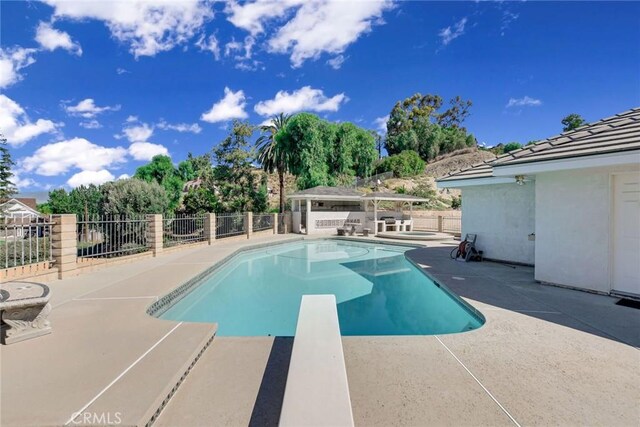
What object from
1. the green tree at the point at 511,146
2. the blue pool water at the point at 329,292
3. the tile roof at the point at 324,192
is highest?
the green tree at the point at 511,146

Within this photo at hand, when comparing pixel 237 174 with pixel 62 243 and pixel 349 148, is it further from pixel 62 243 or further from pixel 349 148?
pixel 62 243

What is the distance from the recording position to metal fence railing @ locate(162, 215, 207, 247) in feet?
41.9

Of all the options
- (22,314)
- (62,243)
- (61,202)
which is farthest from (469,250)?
(61,202)

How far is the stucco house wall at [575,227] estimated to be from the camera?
17.2 ft

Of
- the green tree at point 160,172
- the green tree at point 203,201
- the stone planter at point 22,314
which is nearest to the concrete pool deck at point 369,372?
the stone planter at point 22,314

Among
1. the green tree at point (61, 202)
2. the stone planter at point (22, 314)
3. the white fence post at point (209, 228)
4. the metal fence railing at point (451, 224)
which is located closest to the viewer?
the stone planter at point (22, 314)

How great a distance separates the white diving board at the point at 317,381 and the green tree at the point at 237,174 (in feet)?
75.1

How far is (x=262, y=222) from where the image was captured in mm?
19109

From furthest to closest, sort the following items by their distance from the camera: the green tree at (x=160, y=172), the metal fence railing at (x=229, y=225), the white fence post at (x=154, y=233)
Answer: the green tree at (x=160, y=172) < the metal fence railing at (x=229, y=225) < the white fence post at (x=154, y=233)

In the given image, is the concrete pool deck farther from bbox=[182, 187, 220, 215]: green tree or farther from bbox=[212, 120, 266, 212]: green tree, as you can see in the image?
bbox=[182, 187, 220, 215]: green tree

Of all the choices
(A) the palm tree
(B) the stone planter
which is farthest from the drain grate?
(A) the palm tree

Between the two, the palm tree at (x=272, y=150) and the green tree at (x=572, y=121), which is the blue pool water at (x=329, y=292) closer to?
the palm tree at (x=272, y=150)

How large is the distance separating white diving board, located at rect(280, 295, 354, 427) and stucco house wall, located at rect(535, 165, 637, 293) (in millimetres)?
5549

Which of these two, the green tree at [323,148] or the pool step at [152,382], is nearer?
the pool step at [152,382]
